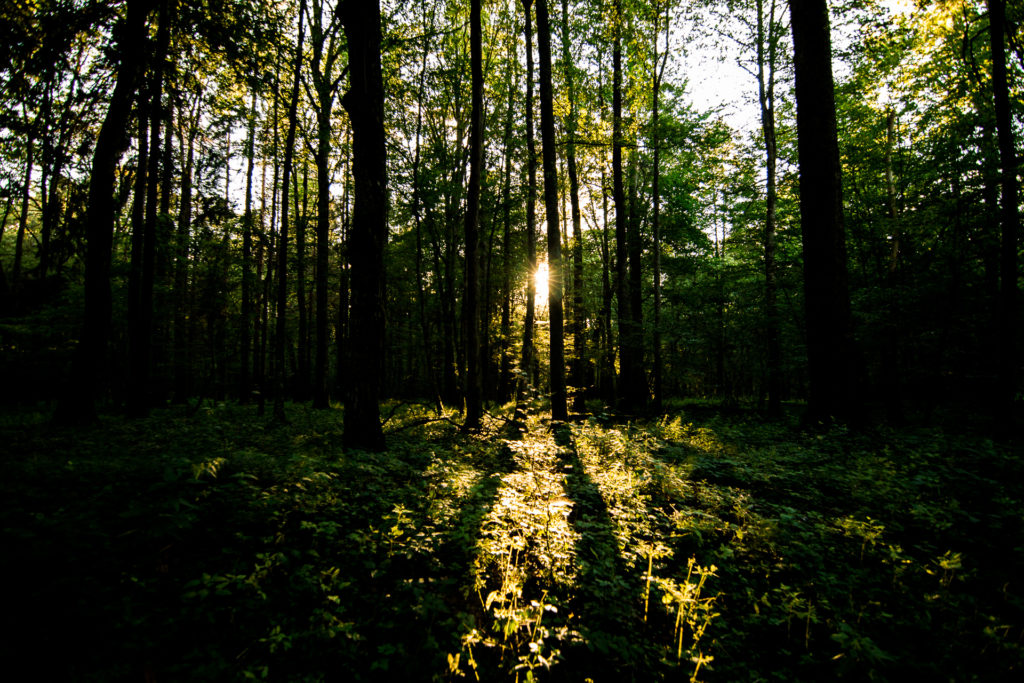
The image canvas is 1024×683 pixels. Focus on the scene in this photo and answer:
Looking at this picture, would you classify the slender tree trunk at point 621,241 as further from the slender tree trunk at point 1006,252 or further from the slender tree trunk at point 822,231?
the slender tree trunk at point 1006,252

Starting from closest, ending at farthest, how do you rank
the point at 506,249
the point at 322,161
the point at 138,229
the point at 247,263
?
the point at 138,229 → the point at 322,161 → the point at 247,263 → the point at 506,249

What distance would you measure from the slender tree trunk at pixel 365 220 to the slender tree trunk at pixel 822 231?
7.62m

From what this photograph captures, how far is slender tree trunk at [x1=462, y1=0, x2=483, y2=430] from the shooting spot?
10.0 m

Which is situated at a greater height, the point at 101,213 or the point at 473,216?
the point at 473,216

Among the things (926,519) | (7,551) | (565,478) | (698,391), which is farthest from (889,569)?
(698,391)

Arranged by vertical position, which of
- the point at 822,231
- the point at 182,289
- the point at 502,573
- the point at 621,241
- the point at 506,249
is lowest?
the point at 502,573

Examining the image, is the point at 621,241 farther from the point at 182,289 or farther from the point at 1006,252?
the point at 182,289

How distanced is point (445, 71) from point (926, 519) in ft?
58.3

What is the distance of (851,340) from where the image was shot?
23.4 ft

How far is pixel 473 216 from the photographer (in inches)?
411

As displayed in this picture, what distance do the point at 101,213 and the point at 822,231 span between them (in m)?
14.3

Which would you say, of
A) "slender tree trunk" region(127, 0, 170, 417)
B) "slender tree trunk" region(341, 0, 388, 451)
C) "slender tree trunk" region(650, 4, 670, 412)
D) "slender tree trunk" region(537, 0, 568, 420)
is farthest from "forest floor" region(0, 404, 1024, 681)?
"slender tree trunk" region(650, 4, 670, 412)

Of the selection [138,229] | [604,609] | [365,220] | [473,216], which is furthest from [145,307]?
[604,609]

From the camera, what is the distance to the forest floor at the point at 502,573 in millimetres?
2299
